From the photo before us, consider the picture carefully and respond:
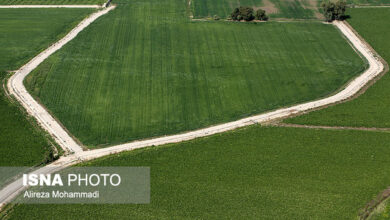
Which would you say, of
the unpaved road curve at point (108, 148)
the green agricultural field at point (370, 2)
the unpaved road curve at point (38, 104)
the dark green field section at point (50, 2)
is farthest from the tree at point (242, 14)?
the unpaved road curve at point (38, 104)

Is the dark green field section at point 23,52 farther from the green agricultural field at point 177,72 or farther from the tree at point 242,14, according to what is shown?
the tree at point 242,14

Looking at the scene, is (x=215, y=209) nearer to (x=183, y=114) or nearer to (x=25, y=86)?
(x=183, y=114)

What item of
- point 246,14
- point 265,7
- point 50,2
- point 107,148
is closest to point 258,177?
point 107,148

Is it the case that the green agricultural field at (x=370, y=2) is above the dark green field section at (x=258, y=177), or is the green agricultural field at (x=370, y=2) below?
above

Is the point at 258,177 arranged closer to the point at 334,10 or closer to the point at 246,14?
the point at 246,14

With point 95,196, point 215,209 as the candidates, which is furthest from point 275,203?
point 95,196
